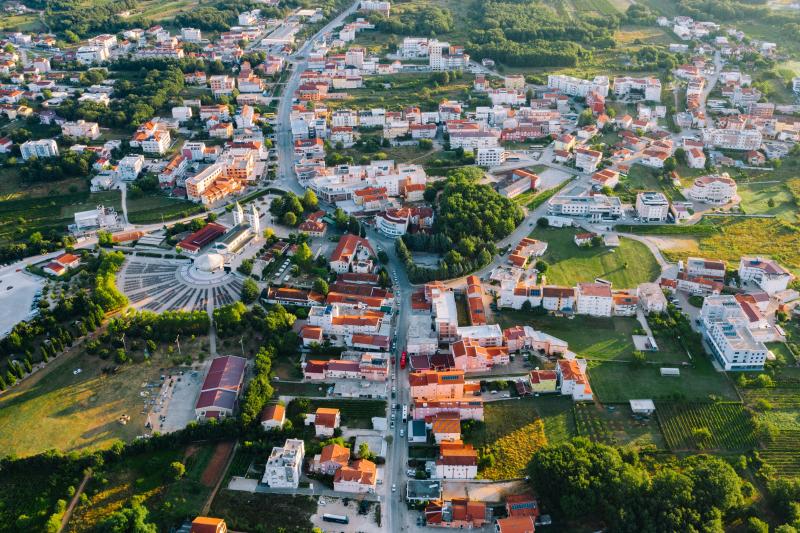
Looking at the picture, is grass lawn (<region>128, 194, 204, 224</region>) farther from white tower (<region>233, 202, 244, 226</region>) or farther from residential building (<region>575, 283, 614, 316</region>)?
residential building (<region>575, 283, 614, 316</region>)

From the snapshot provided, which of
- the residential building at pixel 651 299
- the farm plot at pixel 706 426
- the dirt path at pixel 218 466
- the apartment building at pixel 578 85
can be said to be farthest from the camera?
the apartment building at pixel 578 85

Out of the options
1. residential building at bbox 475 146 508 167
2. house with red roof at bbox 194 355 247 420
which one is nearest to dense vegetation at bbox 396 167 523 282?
residential building at bbox 475 146 508 167

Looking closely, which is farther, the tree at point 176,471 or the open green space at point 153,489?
the tree at point 176,471

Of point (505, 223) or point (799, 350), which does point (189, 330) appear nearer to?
point (505, 223)

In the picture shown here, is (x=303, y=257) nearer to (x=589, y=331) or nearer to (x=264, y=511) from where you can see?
(x=589, y=331)

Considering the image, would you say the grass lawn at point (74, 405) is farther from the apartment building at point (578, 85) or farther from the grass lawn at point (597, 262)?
the apartment building at point (578, 85)

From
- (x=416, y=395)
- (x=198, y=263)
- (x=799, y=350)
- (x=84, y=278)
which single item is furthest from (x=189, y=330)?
(x=799, y=350)

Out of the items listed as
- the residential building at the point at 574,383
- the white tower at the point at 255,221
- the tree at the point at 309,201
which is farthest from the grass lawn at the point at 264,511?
the tree at the point at 309,201

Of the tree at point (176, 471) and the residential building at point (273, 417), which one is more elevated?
the residential building at point (273, 417)
